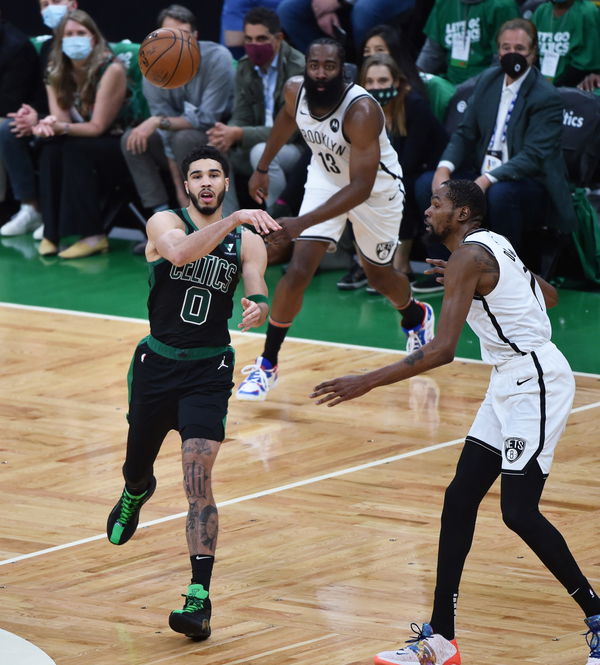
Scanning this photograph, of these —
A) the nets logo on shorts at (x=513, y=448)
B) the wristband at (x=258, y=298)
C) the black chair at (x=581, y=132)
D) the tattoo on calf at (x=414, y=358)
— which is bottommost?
the black chair at (x=581, y=132)

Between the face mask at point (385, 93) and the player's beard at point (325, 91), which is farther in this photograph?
the face mask at point (385, 93)

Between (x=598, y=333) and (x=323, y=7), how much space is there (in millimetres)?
3787

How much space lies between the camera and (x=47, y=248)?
12.3 meters

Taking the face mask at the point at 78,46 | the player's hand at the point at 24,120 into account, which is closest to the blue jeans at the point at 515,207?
the face mask at the point at 78,46

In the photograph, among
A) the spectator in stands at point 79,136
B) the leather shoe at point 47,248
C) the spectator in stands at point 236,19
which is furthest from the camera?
the spectator in stands at point 236,19

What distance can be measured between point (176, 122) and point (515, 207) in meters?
3.04

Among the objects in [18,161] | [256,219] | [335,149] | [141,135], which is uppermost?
[256,219]

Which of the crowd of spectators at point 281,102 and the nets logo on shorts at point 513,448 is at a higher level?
the nets logo on shorts at point 513,448

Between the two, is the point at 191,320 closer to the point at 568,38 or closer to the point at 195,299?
the point at 195,299

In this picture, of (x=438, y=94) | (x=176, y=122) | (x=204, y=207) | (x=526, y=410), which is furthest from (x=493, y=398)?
(x=176, y=122)

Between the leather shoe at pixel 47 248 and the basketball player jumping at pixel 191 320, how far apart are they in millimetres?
6672

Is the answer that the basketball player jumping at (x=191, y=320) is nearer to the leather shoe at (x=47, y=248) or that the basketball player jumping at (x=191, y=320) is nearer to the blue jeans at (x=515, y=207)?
the blue jeans at (x=515, y=207)

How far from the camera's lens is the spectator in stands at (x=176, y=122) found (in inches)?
459

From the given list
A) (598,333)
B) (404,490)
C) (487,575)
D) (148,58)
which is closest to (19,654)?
(487,575)
